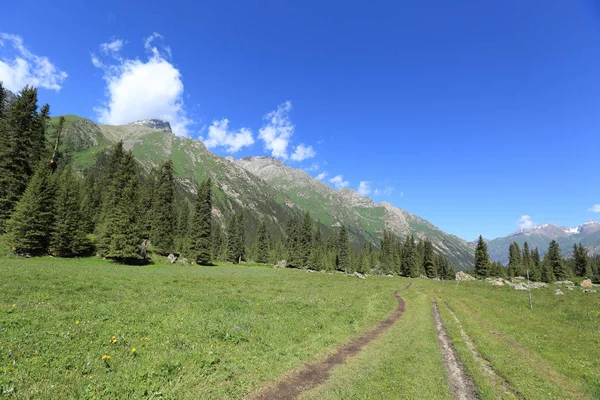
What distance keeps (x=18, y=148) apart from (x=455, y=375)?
71.0 metres

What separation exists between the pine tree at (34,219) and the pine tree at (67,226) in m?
0.94

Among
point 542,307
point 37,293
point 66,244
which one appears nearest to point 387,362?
point 37,293

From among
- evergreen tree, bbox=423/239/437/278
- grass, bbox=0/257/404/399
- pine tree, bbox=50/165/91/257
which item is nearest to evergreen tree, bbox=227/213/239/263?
pine tree, bbox=50/165/91/257

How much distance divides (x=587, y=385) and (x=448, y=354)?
5817 millimetres

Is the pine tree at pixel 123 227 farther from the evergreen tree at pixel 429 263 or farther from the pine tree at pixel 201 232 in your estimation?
the evergreen tree at pixel 429 263

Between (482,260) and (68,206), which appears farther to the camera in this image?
(482,260)

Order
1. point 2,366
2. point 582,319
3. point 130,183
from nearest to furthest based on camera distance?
point 2,366 < point 582,319 < point 130,183

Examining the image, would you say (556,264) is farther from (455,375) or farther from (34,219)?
(34,219)

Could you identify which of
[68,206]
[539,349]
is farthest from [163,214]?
[539,349]

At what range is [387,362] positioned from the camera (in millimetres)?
12984

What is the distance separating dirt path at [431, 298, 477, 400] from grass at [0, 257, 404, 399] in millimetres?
5139

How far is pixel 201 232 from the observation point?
247ft

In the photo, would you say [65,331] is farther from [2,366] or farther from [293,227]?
[293,227]

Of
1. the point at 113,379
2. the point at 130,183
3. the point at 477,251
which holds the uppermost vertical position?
the point at 130,183
